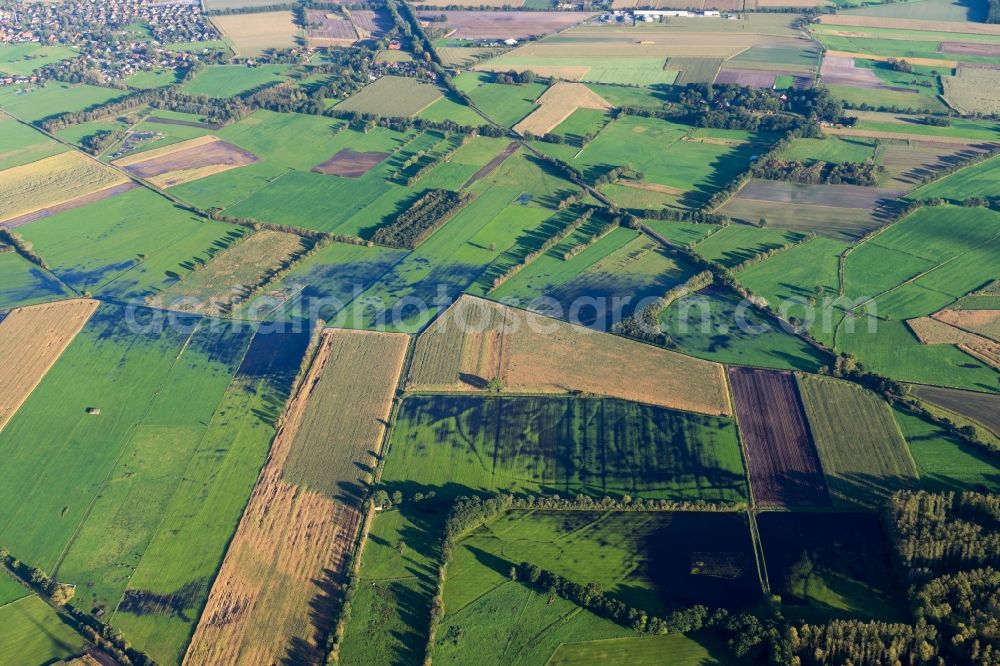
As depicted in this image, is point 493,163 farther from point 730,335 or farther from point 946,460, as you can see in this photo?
point 946,460

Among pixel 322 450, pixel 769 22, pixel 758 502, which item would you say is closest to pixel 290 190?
pixel 322 450

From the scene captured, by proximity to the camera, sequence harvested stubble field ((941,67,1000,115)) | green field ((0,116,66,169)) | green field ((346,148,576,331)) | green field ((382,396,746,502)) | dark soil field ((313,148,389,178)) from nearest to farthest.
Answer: green field ((382,396,746,502)) < green field ((346,148,576,331)) < dark soil field ((313,148,389,178)) < harvested stubble field ((941,67,1000,115)) < green field ((0,116,66,169))

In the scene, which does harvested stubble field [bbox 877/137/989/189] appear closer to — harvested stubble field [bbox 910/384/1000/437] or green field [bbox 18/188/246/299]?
harvested stubble field [bbox 910/384/1000/437]

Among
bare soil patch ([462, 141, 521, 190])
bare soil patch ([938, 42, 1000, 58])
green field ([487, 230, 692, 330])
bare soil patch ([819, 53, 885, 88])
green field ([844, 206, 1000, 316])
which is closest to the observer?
green field ([844, 206, 1000, 316])

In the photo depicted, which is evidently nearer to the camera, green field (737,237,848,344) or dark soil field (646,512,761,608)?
dark soil field (646,512,761,608)

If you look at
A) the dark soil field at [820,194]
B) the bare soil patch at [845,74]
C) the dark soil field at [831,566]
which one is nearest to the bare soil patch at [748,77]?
the bare soil patch at [845,74]

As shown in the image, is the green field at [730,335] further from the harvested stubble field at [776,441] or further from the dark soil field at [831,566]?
the dark soil field at [831,566]

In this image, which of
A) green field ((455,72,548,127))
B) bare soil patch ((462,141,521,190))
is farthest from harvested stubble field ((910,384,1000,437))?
green field ((455,72,548,127))

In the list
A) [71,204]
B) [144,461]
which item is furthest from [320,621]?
[71,204]
